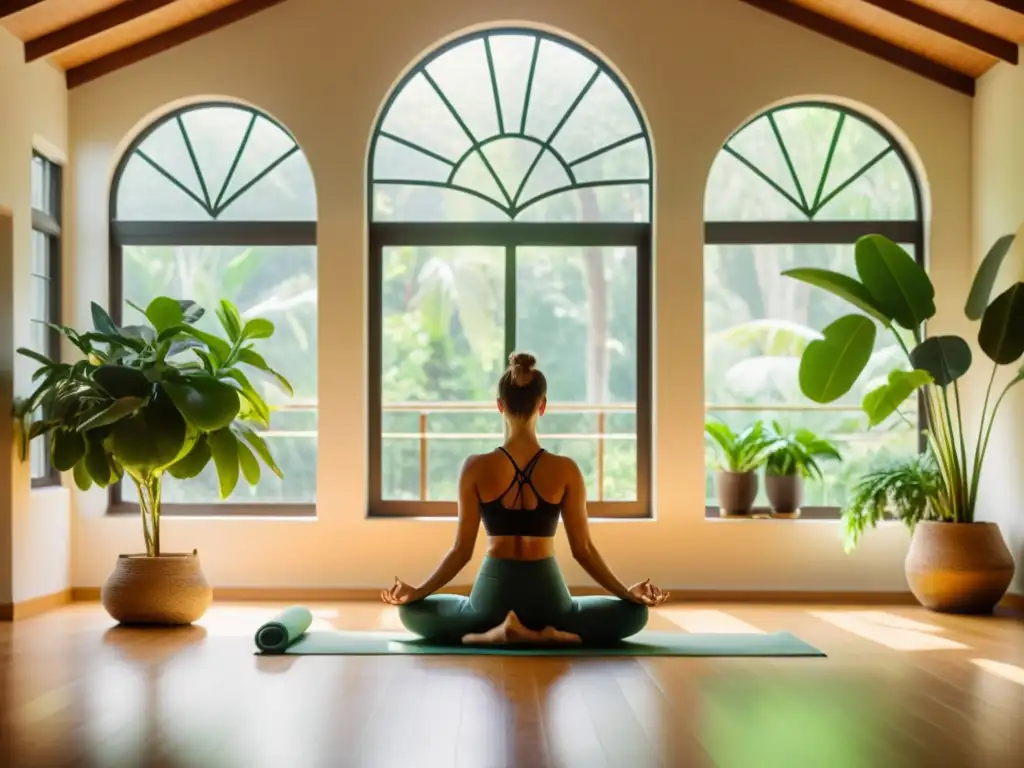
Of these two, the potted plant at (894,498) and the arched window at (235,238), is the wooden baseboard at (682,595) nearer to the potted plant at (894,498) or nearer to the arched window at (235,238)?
the potted plant at (894,498)

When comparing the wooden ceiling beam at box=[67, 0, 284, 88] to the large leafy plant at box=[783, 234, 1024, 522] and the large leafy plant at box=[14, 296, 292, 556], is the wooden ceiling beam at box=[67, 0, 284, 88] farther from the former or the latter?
the large leafy plant at box=[783, 234, 1024, 522]

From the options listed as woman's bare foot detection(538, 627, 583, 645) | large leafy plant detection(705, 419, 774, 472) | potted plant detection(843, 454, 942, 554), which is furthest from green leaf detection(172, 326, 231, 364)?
potted plant detection(843, 454, 942, 554)

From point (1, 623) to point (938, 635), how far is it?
166 inches

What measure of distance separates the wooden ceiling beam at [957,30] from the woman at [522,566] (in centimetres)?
296

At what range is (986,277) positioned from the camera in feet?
21.2

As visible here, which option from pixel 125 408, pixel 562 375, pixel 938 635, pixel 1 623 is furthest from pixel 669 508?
pixel 1 623

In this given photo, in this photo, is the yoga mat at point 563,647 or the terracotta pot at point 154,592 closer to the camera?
the yoga mat at point 563,647

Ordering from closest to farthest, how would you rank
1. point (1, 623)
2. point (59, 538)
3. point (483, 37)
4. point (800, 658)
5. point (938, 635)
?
point (800, 658)
point (938, 635)
point (1, 623)
point (59, 538)
point (483, 37)

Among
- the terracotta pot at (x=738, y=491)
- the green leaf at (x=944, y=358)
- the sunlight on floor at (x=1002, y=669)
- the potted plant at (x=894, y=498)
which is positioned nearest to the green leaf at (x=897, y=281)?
the green leaf at (x=944, y=358)

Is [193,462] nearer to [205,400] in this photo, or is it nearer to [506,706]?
[205,400]

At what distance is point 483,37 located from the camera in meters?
7.29

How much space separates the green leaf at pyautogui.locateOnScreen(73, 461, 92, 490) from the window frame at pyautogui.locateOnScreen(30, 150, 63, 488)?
0.99m

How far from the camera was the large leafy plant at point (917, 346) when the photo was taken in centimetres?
625

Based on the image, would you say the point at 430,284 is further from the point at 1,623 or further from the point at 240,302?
the point at 1,623
